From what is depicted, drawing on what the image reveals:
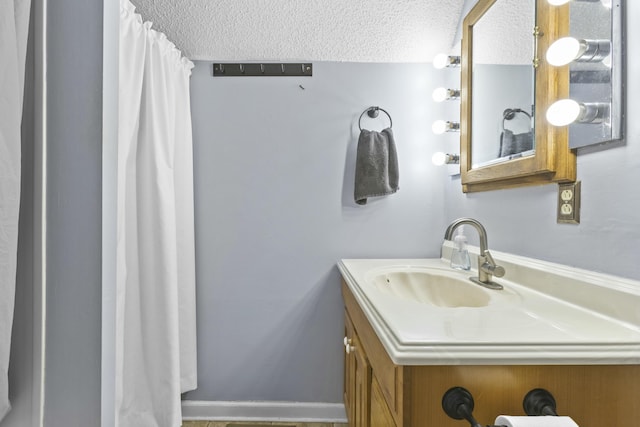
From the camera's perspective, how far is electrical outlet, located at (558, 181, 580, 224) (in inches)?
35.2

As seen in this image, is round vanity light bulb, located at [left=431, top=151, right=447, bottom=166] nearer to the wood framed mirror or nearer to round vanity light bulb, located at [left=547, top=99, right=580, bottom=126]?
the wood framed mirror

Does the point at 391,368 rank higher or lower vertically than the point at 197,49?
lower

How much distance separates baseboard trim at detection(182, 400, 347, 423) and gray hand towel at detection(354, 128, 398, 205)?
3.68 ft

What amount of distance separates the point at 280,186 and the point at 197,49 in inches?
31.8

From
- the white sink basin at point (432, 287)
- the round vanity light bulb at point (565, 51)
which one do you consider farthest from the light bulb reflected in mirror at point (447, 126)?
the round vanity light bulb at point (565, 51)

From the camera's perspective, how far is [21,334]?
576 mm

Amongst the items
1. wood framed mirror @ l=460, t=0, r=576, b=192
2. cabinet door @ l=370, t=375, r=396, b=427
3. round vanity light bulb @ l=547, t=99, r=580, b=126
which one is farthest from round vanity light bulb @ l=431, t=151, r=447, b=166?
cabinet door @ l=370, t=375, r=396, b=427

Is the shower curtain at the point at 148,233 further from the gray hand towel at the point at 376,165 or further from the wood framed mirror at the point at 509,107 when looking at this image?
the wood framed mirror at the point at 509,107

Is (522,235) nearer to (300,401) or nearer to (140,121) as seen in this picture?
(300,401)

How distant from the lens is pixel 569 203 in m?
0.92

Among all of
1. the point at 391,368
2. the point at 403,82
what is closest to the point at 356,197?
the point at 403,82

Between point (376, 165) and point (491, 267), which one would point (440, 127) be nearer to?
point (376, 165)

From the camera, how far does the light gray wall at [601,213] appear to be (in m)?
0.75

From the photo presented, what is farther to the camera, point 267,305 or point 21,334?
point 267,305
